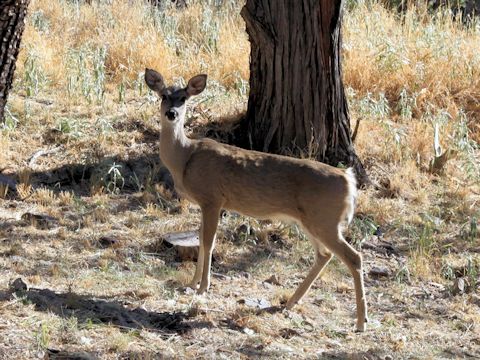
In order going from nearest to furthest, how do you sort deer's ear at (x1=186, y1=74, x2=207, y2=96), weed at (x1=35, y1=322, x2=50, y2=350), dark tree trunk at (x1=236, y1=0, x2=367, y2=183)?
weed at (x1=35, y1=322, x2=50, y2=350) < deer's ear at (x1=186, y1=74, x2=207, y2=96) < dark tree trunk at (x1=236, y1=0, x2=367, y2=183)

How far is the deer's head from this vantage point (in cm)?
735

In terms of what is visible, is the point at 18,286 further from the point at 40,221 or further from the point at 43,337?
the point at 40,221

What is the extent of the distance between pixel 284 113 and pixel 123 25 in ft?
11.8

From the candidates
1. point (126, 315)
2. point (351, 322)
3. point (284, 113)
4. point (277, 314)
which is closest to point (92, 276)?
point (126, 315)

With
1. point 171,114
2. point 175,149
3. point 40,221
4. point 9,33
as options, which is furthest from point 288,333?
point 9,33

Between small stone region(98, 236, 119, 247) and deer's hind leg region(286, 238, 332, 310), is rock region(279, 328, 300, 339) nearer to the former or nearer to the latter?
deer's hind leg region(286, 238, 332, 310)

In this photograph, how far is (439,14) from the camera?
42.6 feet

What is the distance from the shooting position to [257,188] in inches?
277

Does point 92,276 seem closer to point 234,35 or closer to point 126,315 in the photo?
Result: point 126,315

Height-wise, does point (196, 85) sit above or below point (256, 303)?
above

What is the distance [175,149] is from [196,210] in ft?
5.13

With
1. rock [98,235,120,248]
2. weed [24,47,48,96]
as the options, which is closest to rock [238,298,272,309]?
rock [98,235,120,248]

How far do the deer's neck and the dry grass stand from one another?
828 mm

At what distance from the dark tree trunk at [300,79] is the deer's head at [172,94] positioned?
194 cm
